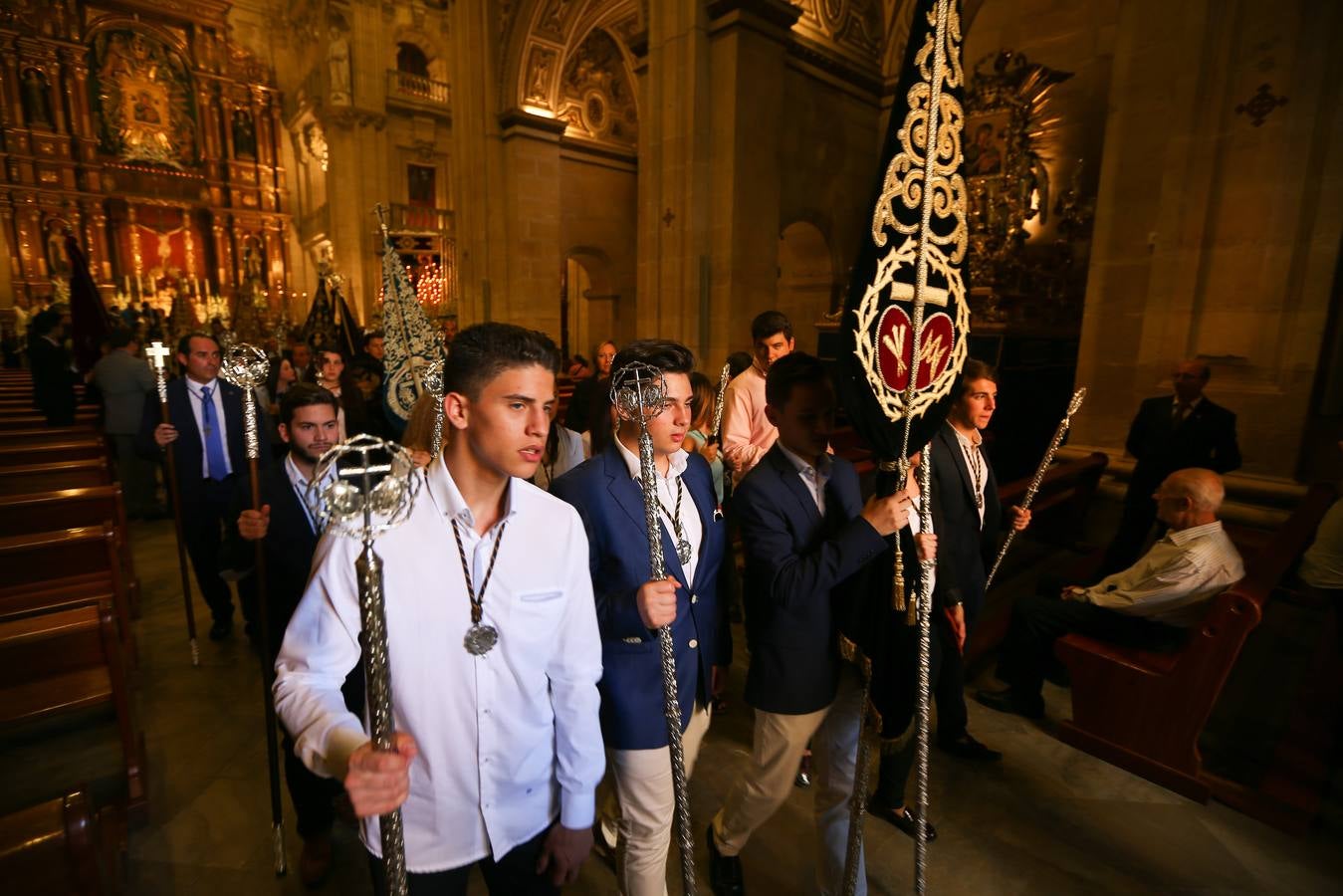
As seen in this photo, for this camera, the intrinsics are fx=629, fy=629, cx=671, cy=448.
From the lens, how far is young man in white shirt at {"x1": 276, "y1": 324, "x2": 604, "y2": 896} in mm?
1224

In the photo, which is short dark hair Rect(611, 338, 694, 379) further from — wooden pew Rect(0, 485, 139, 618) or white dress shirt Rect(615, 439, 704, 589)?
wooden pew Rect(0, 485, 139, 618)

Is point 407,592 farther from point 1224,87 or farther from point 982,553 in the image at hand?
point 1224,87

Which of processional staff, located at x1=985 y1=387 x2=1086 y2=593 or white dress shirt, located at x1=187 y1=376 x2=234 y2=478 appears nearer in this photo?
processional staff, located at x1=985 y1=387 x2=1086 y2=593

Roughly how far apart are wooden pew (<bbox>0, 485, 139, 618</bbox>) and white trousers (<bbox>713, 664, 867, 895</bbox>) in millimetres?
3696

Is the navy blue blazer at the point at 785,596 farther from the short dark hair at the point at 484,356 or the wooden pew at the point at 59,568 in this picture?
the wooden pew at the point at 59,568

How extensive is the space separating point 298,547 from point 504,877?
Result: 137 centimetres

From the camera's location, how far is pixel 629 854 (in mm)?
1768

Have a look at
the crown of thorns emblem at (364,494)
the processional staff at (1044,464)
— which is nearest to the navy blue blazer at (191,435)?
the crown of thorns emblem at (364,494)

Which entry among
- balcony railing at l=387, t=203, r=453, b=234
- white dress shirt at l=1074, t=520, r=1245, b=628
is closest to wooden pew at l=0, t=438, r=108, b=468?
white dress shirt at l=1074, t=520, r=1245, b=628

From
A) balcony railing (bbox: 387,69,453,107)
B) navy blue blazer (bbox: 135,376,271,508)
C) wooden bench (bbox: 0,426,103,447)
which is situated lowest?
wooden bench (bbox: 0,426,103,447)

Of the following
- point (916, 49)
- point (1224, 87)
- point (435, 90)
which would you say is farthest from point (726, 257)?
point (435, 90)

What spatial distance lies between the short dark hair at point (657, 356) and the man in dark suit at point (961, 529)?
4.15ft

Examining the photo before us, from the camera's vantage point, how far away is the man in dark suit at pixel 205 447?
3.76m

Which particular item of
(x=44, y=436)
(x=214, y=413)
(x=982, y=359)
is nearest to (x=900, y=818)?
(x=214, y=413)
